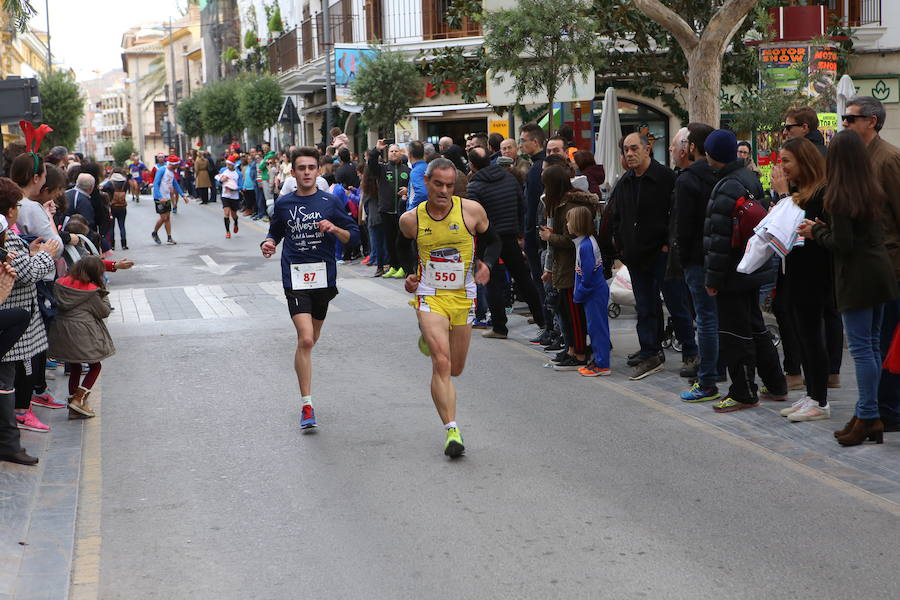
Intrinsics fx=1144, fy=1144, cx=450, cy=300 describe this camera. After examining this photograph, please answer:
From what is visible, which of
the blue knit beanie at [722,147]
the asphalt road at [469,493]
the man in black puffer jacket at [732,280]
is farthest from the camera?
the blue knit beanie at [722,147]

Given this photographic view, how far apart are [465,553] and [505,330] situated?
265 inches

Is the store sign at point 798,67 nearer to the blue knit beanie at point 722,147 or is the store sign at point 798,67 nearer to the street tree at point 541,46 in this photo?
the street tree at point 541,46

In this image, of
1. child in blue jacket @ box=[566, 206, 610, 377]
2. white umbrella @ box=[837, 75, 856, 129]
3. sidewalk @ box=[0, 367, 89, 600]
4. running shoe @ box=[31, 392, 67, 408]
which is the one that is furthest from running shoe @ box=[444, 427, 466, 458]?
Answer: white umbrella @ box=[837, 75, 856, 129]

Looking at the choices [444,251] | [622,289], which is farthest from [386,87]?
[444,251]

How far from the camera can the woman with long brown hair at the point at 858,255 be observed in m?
6.82

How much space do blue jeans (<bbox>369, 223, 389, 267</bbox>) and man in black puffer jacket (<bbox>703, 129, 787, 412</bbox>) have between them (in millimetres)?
10261

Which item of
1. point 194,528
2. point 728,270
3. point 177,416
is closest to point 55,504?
point 194,528

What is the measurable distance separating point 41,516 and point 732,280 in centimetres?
483

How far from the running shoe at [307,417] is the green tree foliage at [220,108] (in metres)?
48.2

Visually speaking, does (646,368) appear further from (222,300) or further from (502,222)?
(222,300)

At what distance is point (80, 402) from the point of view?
851 cm

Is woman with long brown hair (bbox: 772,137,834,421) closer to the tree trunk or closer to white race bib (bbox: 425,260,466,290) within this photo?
white race bib (bbox: 425,260,466,290)

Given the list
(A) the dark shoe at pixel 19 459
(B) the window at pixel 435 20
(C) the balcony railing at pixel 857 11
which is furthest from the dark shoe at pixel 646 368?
(B) the window at pixel 435 20

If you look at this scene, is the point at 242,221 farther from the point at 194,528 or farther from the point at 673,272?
the point at 194,528
